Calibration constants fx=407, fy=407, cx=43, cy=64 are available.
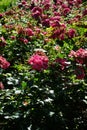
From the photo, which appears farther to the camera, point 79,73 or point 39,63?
point 79,73

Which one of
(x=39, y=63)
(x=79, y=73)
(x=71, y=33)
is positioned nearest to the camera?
(x=39, y=63)

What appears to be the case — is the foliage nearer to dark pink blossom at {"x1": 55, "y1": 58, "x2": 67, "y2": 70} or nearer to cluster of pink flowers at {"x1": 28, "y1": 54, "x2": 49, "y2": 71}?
dark pink blossom at {"x1": 55, "y1": 58, "x2": 67, "y2": 70}

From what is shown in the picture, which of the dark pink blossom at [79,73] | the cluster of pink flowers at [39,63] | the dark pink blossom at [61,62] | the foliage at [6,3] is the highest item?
the cluster of pink flowers at [39,63]

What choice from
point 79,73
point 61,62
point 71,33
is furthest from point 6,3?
point 79,73

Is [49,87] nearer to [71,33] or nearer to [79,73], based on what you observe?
[79,73]

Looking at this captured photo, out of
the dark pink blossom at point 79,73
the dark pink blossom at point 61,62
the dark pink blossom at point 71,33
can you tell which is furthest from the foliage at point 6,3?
the dark pink blossom at point 79,73

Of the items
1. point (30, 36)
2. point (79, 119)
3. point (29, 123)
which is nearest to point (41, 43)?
point (30, 36)

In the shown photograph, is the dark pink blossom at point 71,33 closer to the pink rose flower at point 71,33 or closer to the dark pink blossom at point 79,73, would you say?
the pink rose flower at point 71,33

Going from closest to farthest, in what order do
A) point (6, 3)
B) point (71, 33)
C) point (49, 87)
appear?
Answer: point (49, 87) < point (71, 33) < point (6, 3)

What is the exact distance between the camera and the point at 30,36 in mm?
5703

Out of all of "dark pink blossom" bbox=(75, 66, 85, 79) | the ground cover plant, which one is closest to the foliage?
the ground cover plant

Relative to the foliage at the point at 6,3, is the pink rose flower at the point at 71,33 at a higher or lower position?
higher

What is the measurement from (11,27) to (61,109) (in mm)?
2050

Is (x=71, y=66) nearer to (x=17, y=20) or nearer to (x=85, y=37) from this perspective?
(x=85, y=37)
